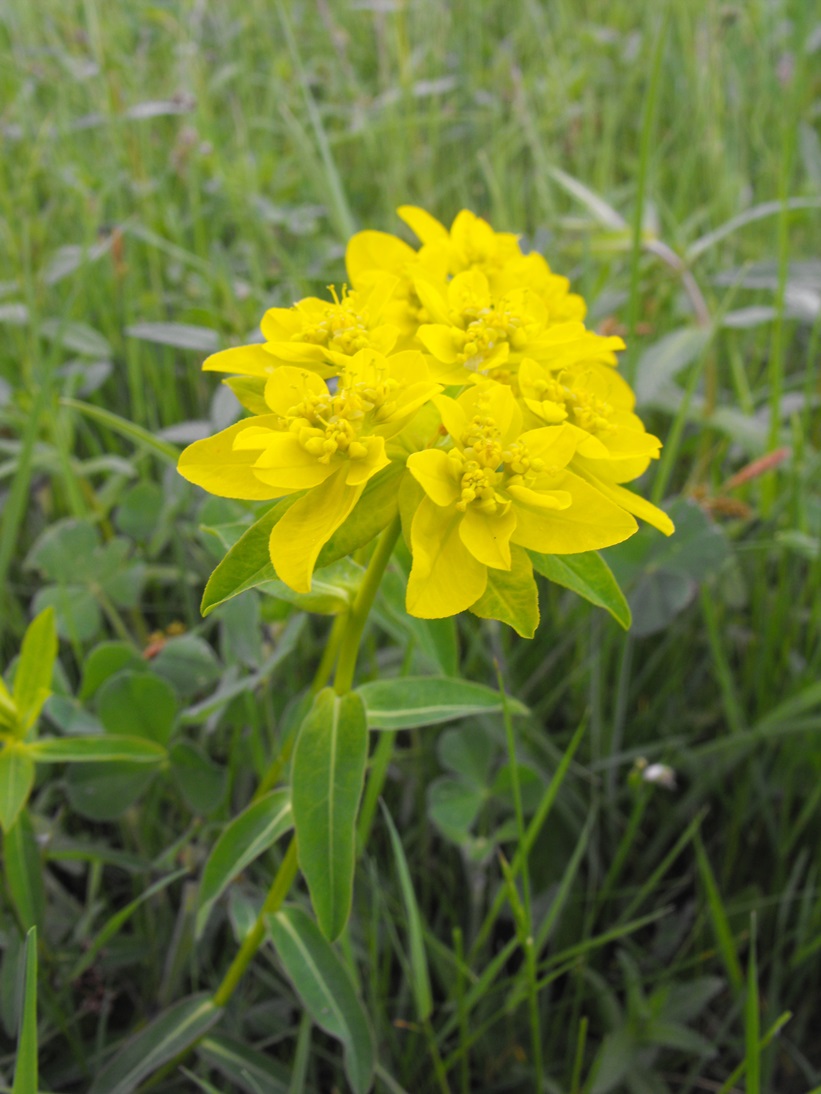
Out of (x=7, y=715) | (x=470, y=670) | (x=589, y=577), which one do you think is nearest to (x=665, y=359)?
(x=470, y=670)

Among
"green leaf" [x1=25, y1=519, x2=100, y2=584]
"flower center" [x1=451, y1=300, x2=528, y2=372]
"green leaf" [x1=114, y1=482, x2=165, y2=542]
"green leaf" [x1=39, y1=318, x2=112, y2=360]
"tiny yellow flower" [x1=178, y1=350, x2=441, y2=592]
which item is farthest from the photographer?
"green leaf" [x1=39, y1=318, x2=112, y2=360]

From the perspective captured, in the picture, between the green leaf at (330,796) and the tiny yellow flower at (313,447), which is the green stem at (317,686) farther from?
the tiny yellow flower at (313,447)

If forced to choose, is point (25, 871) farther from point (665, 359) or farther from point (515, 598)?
point (665, 359)

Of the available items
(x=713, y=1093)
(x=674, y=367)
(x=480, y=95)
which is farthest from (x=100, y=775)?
(x=480, y=95)

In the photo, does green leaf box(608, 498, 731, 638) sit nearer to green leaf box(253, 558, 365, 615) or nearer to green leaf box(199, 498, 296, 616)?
green leaf box(253, 558, 365, 615)

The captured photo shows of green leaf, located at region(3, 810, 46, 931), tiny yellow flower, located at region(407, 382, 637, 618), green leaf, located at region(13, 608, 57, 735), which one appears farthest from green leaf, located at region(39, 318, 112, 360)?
tiny yellow flower, located at region(407, 382, 637, 618)

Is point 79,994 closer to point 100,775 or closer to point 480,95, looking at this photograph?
point 100,775
